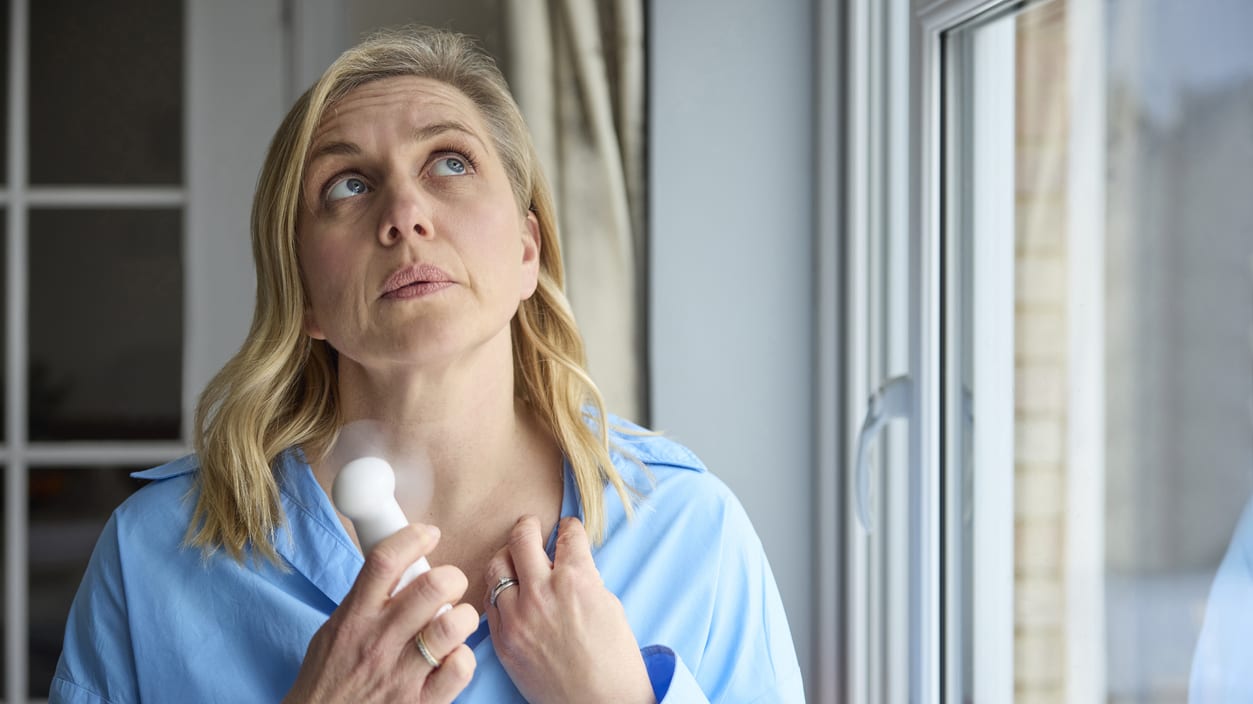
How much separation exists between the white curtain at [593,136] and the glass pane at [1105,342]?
2.20 ft

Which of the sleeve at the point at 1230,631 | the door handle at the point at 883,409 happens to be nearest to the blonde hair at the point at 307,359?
the door handle at the point at 883,409

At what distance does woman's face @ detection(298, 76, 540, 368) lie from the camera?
871 millimetres

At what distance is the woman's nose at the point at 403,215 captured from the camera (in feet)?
2.85

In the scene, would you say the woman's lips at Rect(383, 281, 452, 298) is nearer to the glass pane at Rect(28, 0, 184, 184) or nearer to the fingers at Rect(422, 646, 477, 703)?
the fingers at Rect(422, 646, 477, 703)

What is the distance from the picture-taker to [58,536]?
2090 millimetres

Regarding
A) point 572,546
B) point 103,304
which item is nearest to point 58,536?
point 103,304

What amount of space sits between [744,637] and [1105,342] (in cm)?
45

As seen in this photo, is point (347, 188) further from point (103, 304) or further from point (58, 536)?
point (58, 536)

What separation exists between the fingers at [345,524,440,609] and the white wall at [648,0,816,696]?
981 mm

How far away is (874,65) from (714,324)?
502 mm

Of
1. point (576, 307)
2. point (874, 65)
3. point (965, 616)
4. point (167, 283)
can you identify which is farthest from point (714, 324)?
point (167, 283)

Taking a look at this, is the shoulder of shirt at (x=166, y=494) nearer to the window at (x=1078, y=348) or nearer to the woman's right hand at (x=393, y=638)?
the woman's right hand at (x=393, y=638)

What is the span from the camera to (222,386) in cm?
99

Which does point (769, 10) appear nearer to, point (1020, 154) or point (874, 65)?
point (874, 65)
